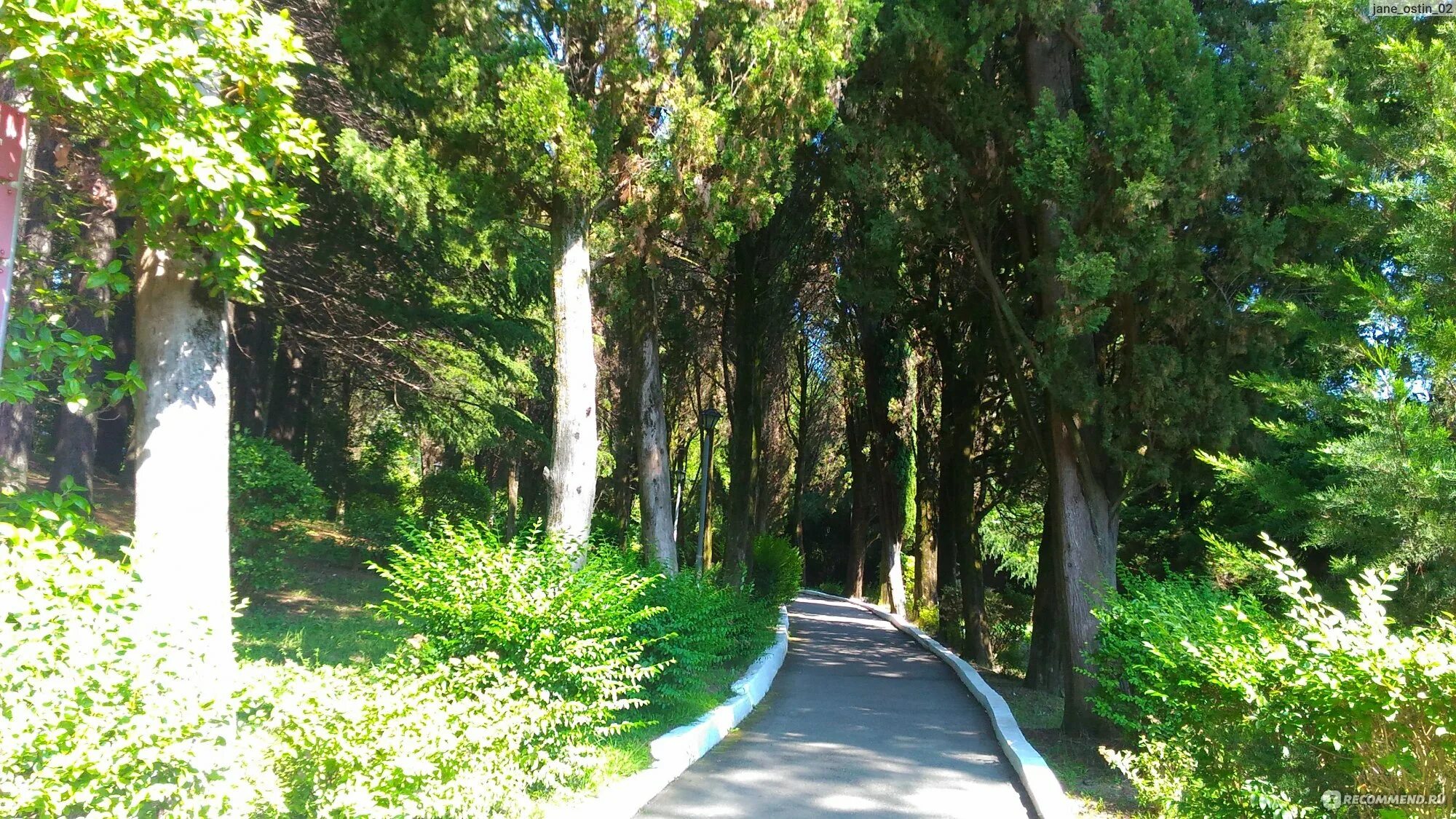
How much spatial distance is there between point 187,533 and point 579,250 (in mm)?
5723

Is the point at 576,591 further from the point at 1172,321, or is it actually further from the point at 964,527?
the point at 964,527

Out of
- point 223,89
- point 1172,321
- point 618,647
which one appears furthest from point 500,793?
point 1172,321

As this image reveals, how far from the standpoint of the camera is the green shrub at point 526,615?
6551 mm

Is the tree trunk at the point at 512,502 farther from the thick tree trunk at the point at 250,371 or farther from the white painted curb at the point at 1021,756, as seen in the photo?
the white painted curb at the point at 1021,756

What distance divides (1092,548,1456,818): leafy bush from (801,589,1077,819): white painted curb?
0.64 m

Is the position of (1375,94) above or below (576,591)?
above

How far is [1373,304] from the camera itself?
22.0ft

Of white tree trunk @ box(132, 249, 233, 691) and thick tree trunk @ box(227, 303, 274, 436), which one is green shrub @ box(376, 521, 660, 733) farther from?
thick tree trunk @ box(227, 303, 274, 436)

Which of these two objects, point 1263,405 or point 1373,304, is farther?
point 1263,405

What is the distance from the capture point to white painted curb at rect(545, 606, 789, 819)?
6.04 metres

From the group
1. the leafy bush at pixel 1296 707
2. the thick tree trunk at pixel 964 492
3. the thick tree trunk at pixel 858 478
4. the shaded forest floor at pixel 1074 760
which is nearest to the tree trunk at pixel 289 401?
the thick tree trunk at pixel 964 492

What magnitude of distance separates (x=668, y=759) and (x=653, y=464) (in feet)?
25.8

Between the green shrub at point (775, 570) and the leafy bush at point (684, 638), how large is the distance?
9.65 metres

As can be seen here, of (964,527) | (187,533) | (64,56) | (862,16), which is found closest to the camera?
(64,56)
